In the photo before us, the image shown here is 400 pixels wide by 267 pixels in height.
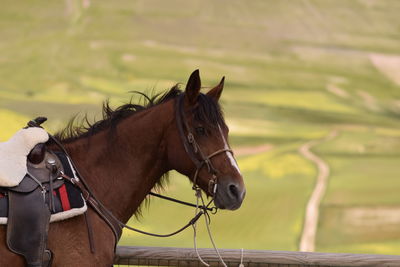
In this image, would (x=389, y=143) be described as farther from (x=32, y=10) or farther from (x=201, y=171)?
(x=201, y=171)

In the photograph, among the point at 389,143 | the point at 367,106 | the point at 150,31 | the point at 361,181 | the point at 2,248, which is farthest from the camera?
the point at 150,31

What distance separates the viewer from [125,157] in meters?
2.91

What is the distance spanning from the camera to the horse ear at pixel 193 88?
9.04ft

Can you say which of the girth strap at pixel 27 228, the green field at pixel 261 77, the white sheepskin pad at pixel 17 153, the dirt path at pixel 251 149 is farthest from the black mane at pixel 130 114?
the dirt path at pixel 251 149

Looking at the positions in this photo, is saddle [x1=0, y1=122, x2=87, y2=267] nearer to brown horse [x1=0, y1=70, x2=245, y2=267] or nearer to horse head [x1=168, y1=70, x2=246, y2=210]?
brown horse [x1=0, y1=70, x2=245, y2=267]

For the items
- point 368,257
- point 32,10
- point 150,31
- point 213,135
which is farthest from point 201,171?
point 32,10

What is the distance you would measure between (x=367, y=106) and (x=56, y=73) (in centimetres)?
581

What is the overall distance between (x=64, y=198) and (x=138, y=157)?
0.38 metres

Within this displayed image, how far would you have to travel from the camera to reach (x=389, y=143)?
11.5 m

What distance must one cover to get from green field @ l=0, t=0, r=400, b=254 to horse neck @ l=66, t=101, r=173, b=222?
17.7 feet

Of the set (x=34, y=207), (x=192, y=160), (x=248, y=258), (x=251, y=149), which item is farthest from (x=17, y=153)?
(x=251, y=149)

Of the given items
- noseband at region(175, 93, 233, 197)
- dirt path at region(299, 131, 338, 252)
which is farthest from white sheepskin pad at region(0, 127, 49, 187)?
dirt path at region(299, 131, 338, 252)

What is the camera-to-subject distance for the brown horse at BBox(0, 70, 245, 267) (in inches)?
108

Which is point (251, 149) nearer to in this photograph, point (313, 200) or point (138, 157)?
point (313, 200)
